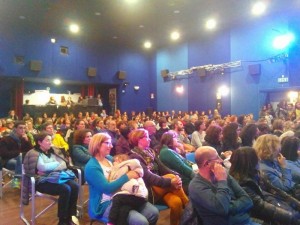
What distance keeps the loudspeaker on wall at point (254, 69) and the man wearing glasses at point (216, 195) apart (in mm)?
11724

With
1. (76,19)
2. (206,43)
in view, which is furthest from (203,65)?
(76,19)

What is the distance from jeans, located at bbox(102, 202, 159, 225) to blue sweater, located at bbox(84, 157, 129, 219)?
7 centimetres

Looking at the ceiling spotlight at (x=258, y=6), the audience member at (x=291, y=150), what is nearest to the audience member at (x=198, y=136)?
the audience member at (x=291, y=150)

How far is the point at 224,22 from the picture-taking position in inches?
510

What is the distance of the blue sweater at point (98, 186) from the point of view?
238cm

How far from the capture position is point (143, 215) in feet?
7.93

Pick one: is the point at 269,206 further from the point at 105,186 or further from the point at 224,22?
the point at 224,22

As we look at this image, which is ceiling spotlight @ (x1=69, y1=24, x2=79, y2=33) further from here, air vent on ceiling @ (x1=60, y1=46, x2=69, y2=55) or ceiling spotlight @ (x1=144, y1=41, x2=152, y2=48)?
ceiling spotlight @ (x1=144, y1=41, x2=152, y2=48)

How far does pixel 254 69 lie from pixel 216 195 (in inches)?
477

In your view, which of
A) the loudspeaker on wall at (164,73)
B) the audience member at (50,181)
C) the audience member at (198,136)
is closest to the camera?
the audience member at (50,181)

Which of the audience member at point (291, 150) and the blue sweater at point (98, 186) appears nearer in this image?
the blue sweater at point (98, 186)

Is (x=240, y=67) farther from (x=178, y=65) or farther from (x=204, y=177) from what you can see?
(x=204, y=177)

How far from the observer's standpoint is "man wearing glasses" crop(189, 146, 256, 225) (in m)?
1.98

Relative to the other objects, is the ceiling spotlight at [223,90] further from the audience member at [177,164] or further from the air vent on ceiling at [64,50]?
the audience member at [177,164]
